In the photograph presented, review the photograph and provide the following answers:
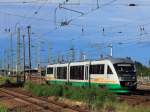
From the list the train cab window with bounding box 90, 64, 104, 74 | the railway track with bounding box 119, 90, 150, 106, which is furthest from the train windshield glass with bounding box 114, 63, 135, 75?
the railway track with bounding box 119, 90, 150, 106

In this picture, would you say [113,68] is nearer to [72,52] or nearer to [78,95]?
[78,95]

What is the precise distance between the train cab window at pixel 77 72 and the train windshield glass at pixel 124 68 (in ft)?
20.7

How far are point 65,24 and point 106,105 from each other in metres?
22.1

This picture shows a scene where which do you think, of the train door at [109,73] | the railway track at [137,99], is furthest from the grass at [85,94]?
the train door at [109,73]

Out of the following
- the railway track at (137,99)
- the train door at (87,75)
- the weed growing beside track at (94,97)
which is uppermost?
the train door at (87,75)

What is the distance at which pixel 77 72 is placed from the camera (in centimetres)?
4788

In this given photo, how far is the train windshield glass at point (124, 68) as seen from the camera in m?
39.8

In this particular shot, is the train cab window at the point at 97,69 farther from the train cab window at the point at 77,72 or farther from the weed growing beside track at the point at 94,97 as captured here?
the weed growing beside track at the point at 94,97

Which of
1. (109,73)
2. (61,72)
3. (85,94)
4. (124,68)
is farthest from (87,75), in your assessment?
(85,94)

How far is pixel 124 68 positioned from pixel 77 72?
8.37m

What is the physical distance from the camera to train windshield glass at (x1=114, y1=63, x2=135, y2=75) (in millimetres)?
39766

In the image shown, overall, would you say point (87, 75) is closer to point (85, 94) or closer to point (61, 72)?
point (61, 72)

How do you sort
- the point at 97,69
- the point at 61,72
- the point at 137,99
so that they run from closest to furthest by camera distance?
the point at 137,99, the point at 97,69, the point at 61,72

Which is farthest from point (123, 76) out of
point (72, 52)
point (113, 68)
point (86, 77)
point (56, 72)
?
point (72, 52)
